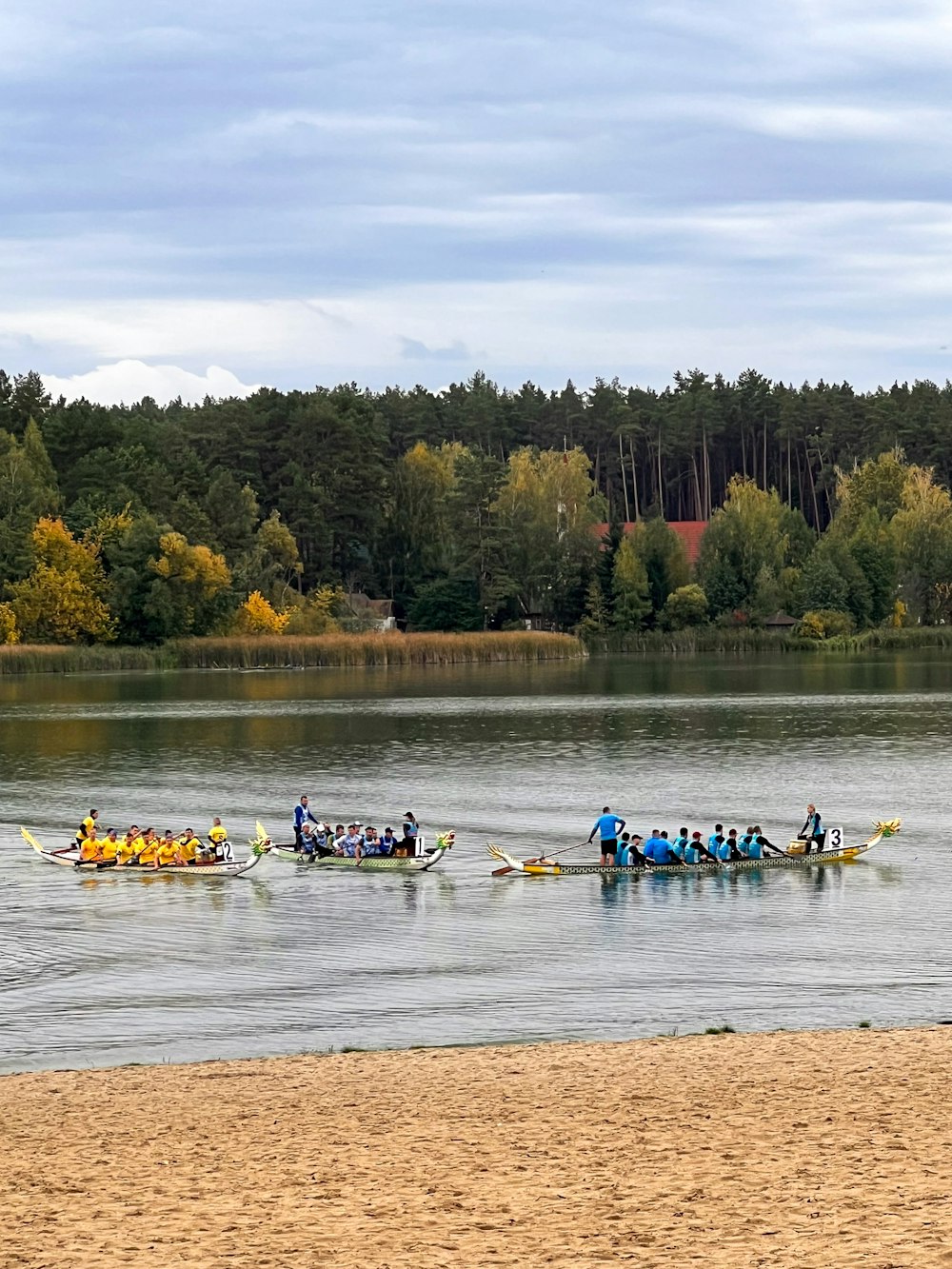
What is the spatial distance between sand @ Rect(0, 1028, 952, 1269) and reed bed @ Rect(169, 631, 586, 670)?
107897 millimetres

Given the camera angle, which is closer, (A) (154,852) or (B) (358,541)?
(A) (154,852)

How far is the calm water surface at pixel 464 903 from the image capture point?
2266 centimetres

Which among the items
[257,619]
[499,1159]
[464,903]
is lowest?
[464,903]

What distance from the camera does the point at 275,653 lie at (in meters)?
128

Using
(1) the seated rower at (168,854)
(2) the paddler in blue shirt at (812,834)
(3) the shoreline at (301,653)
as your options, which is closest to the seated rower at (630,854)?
(2) the paddler in blue shirt at (812,834)

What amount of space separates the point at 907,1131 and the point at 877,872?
2185cm

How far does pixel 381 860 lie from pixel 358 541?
406ft

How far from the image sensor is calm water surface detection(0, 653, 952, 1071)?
22.7 m

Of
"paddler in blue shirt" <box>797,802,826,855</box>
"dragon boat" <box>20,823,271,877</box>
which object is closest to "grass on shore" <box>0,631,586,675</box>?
"dragon boat" <box>20,823,271,877</box>

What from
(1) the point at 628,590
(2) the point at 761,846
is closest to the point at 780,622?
(1) the point at 628,590

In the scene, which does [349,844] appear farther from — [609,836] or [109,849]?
[609,836]

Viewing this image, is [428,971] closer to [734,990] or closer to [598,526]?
[734,990]

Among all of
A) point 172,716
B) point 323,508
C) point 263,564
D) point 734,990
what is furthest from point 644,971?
point 323,508

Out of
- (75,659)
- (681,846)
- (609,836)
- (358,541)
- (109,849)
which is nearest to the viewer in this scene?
(609,836)
